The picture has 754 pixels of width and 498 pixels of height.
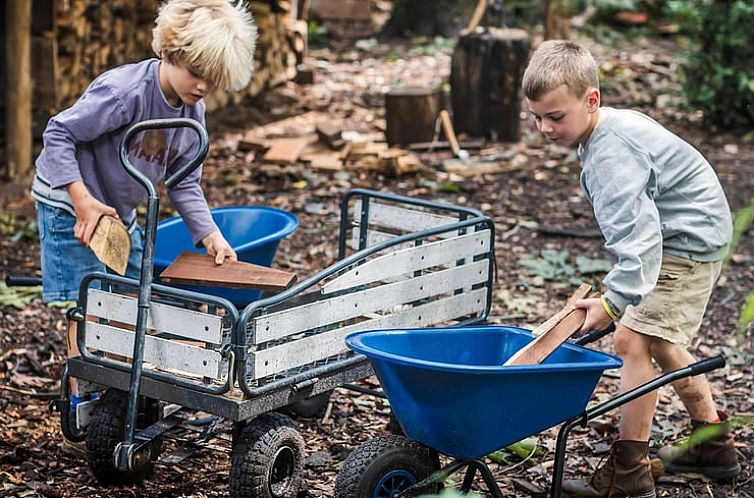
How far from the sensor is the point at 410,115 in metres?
8.33

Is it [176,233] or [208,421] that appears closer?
[208,421]

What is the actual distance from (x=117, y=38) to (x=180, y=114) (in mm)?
5180

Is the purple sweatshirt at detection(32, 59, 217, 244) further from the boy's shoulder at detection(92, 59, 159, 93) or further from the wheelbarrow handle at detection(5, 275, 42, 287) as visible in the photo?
the wheelbarrow handle at detection(5, 275, 42, 287)

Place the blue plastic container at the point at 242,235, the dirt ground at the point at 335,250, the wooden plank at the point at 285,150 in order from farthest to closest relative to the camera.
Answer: the wooden plank at the point at 285,150 < the blue plastic container at the point at 242,235 < the dirt ground at the point at 335,250

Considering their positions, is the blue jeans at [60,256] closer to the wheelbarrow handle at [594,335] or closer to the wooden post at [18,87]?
the wheelbarrow handle at [594,335]

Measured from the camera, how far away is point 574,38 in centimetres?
1350

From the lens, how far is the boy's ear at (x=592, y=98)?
9.75 feet

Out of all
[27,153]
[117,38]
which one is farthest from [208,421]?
[117,38]

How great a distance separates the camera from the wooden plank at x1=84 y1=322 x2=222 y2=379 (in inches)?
114

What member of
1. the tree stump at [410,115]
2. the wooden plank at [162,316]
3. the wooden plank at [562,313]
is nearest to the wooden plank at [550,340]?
the wooden plank at [562,313]

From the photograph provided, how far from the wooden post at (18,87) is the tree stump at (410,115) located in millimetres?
2759

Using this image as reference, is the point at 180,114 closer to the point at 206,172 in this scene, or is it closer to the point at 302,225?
the point at 302,225

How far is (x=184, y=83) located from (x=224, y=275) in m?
0.60

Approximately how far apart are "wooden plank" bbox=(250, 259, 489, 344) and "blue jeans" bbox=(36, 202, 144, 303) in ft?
2.82
